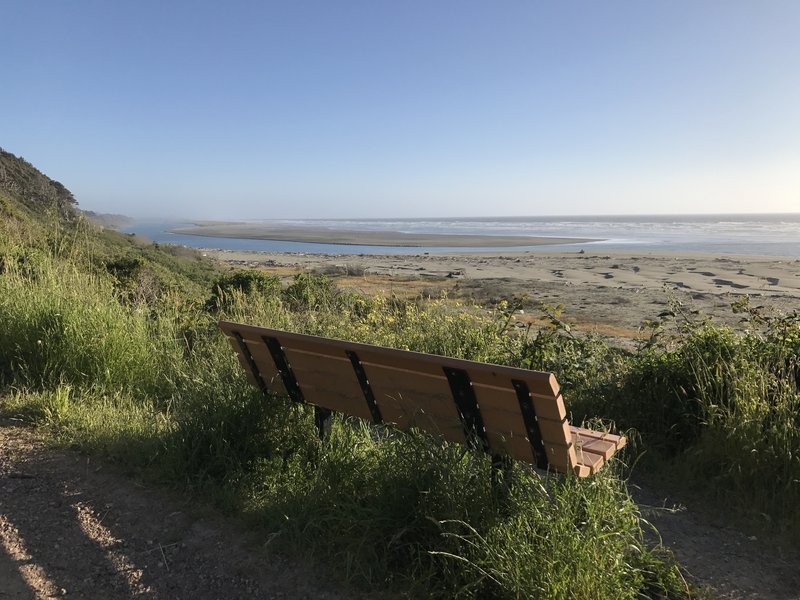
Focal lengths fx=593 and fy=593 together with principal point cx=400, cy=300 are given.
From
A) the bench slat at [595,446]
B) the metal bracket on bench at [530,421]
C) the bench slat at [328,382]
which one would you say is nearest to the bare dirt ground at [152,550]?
the bench slat at [595,446]

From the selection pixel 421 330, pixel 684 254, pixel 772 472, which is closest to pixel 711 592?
pixel 772 472

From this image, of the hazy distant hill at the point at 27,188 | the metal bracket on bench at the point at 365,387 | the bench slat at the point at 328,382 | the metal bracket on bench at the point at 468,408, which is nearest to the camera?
the metal bracket on bench at the point at 468,408

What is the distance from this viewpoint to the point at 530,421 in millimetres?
2490

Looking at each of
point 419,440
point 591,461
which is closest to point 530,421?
point 591,461

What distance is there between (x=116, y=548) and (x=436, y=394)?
1711 mm

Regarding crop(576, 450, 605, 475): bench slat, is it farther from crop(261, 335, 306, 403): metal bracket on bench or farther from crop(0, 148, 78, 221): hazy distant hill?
crop(0, 148, 78, 221): hazy distant hill

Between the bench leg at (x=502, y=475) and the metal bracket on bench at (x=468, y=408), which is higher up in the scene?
the metal bracket on bench at (x=468, y=408)

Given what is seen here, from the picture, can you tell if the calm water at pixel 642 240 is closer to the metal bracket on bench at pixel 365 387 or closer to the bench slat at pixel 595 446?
the bench slat at pixel 595 446

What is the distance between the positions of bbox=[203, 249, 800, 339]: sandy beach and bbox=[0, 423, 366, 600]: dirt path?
764 cm

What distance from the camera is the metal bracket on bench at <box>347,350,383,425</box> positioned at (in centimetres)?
312

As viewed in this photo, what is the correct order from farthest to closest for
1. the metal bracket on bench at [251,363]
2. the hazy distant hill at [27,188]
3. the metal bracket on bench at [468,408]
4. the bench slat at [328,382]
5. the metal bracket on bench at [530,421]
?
the hazy distant hill at [27,188], the metal bracket on bench at [251,363], the bench slat at [328,382], the metal bracket on bench at [468,408], the metal bracket on bench at [530,421]

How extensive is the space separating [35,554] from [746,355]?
454 cm

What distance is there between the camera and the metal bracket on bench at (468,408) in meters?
2.67

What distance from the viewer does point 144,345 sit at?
531cm
